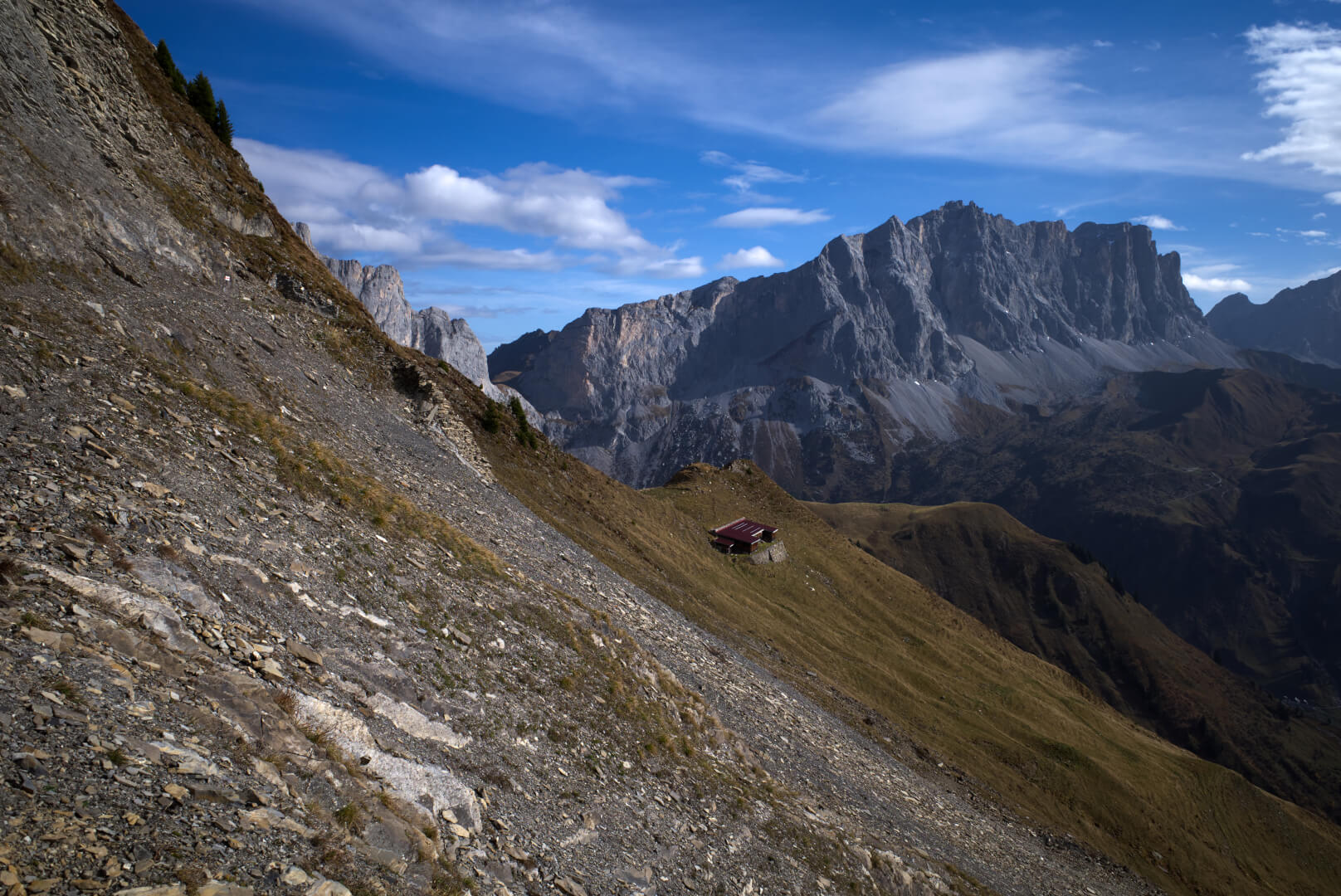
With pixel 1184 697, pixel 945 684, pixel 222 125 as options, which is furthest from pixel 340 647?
pixel 1184 697

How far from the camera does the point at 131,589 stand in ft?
44.6

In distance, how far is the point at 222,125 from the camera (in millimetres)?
47281

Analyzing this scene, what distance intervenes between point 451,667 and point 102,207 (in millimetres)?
29493

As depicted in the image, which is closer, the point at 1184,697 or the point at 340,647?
the point at 340,647

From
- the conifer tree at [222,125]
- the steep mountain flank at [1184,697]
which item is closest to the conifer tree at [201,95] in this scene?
the conifer tree at [222,125]

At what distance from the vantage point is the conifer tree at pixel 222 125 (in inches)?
1847

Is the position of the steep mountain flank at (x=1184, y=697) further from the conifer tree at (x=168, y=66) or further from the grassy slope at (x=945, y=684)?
the conifer tree at (x=168, y=66)

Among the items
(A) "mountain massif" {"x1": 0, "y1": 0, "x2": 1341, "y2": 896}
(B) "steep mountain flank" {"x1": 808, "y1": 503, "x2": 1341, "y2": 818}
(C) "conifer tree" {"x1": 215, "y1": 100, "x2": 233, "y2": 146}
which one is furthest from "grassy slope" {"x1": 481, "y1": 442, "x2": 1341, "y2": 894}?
(B) "steep mountain flank" {"x1": 808, "y1": 503, "x2": 1341, "y2": 818}

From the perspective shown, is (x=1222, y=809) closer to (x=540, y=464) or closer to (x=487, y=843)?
(x=540, y=464)

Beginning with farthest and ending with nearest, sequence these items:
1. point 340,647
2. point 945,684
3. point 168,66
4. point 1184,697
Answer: point 1184,697
point 945,684
point 168,66
point 340,647

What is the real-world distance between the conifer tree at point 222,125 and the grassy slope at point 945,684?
28.0 meters

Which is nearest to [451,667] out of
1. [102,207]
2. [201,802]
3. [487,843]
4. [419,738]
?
[419,738]

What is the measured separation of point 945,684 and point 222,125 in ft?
248

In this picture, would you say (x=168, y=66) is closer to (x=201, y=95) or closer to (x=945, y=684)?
(x=201, y=95)
